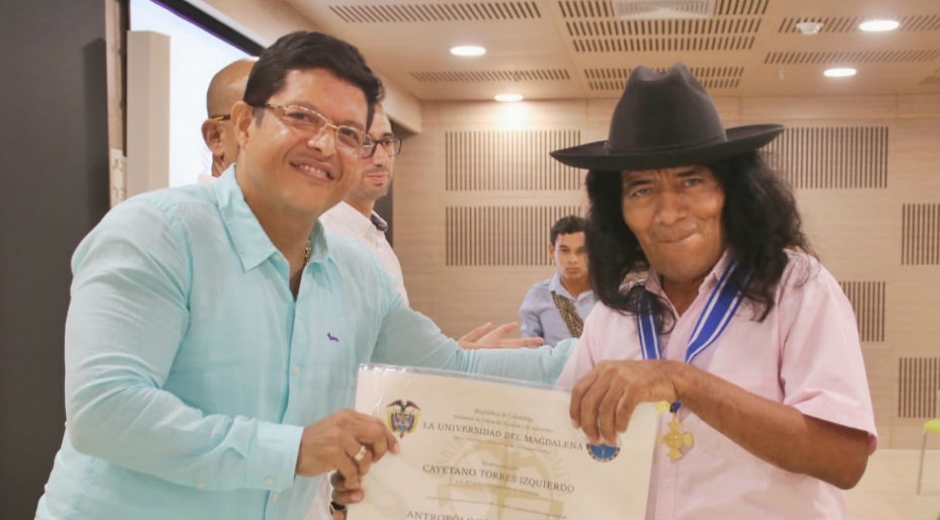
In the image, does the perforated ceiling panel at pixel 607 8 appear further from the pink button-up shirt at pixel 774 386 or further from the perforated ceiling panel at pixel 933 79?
the pink button-up shirt at pixel 774 386

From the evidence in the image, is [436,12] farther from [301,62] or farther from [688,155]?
[688,155]

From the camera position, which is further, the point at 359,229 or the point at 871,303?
the point at 871,303

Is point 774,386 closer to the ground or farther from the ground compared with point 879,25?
closer to the ground

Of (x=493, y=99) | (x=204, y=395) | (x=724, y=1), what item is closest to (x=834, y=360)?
(x=204, y=395)

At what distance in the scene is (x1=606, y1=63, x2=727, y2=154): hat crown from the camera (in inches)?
60.8

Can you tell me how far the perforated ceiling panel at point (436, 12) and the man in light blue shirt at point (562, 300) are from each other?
4.61 feet

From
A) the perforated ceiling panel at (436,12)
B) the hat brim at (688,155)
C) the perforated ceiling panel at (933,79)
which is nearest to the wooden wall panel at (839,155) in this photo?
the perforated ceiling panel at (933,79)

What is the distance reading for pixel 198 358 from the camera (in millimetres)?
1562

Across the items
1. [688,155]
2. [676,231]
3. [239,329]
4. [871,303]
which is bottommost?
[871,303]

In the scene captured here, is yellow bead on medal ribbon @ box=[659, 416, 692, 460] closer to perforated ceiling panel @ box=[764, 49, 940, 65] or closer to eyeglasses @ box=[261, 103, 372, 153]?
eyeglasses @ box=[261, 103, 372, 153]

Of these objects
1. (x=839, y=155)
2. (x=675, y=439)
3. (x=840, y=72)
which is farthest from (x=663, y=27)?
(x=675, y=439)

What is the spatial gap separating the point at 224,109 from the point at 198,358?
141 centimetres

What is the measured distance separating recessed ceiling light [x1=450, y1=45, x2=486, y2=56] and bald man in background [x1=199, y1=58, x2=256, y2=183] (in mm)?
3277

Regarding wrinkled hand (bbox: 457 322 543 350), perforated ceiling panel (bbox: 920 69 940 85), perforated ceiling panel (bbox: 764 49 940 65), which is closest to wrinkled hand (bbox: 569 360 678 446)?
wrinkled hand (bbox: 457 322 543 350)
